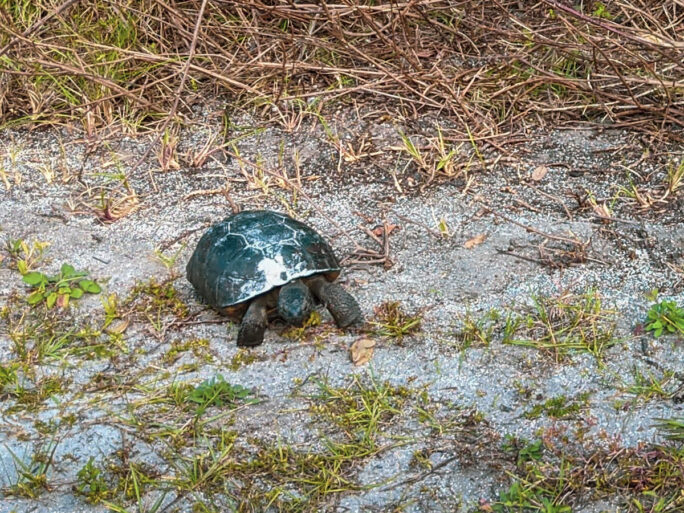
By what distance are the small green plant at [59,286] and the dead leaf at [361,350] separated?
1.12 metres

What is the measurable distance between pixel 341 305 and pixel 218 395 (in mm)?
612

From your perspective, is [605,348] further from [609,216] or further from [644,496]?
[609,216]

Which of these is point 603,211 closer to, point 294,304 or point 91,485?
point 294,304

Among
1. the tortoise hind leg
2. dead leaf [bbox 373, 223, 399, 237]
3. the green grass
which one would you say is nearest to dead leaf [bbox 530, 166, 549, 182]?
dead leaf [bbox 373, 223, 399, 237]

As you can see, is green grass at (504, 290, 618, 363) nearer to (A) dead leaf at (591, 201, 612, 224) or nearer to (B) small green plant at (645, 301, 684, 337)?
(B) small green plant at (645, 301, 684, 337)

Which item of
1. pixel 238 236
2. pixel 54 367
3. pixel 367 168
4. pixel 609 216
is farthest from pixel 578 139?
pixel 54 367

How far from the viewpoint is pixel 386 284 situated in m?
3.99

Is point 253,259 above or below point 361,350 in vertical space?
above

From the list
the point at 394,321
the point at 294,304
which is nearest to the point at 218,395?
the point at 294,304

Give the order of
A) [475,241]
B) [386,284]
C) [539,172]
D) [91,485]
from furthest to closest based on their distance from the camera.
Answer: [539,172] → [475,241] → [386,284] → [91,485]

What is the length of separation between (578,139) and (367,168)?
1.10 m

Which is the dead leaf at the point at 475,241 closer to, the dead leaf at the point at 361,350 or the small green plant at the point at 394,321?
the small green plant at the point at 394,321

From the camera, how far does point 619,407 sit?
319 cm

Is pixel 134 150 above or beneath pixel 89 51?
beneath
